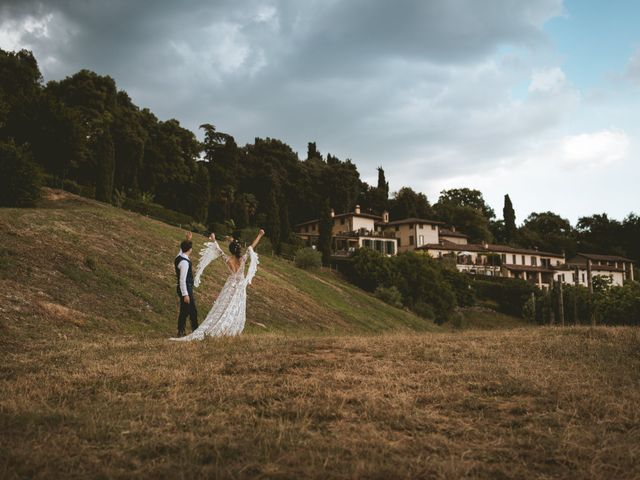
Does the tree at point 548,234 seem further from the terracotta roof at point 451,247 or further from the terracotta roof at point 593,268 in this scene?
the terracotta roof at point 451,247

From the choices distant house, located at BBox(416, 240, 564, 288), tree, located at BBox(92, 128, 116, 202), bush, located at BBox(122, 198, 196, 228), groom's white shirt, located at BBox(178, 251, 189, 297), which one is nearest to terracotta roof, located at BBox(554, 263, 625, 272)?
distant house, located at BBox(416, 240, 564, 288)

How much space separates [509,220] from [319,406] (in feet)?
357

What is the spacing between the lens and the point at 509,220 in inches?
4195

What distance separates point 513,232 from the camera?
10594 cm

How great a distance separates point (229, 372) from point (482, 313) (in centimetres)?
5672

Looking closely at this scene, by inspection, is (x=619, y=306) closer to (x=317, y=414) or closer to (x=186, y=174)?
(x=317, y=414)

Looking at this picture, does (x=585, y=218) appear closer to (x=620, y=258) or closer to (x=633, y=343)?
(x=620, y=258)

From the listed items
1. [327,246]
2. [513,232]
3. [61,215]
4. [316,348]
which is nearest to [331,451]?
[316,348]

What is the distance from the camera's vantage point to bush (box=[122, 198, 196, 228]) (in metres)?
46.5

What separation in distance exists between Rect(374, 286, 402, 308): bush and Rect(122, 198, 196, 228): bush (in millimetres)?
19595

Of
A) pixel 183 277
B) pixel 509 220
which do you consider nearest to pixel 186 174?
pixel 183 277

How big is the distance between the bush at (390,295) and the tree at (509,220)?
65430mm

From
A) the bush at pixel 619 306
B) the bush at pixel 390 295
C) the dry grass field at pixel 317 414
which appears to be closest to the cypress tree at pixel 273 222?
the bush at pixel 390 295

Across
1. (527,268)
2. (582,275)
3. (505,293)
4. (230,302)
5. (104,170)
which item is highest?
(104,170)
